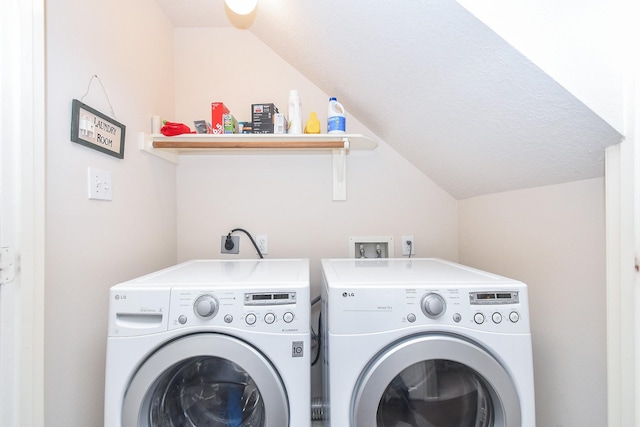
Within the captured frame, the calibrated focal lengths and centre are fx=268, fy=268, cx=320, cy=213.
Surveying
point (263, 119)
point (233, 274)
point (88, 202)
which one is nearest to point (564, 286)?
point (233, 274)

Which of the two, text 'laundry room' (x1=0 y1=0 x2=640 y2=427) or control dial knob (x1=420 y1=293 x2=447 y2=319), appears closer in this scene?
text 'laundry room' (x1=0 y1=0 x2=640 y2=427)

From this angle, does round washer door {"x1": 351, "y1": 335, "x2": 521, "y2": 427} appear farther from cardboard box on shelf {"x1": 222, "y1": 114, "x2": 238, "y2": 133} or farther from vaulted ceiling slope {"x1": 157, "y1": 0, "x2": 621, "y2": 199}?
cardboard box on shelf {"x1": 222, "y1": 114, "x2": 238, "y2": 133}

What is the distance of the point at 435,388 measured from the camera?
0.91 m

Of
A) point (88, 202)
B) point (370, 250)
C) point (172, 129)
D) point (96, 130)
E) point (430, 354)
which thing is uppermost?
point (172, 129)

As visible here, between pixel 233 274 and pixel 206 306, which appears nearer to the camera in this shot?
pixel 206 306

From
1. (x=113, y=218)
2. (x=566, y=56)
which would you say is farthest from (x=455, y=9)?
(x=113, y=218)

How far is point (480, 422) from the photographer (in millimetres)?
898

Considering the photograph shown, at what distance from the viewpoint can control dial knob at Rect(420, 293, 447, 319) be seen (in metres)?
0.83

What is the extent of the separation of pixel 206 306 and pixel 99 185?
663 mm

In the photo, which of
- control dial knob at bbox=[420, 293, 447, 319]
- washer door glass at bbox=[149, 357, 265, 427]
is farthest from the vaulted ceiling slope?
washer door glass at bbox=[149, 357, 265, 427]

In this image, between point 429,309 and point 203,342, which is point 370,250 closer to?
point 429,309

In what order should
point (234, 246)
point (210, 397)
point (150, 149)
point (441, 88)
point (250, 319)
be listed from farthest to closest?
point (234, 246)
point (150, 149)
point (441, 88)
point (210, 397)
point (250, 319)

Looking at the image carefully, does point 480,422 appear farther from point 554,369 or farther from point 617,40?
point 617,40

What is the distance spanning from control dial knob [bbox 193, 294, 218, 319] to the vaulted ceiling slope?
111 cm
